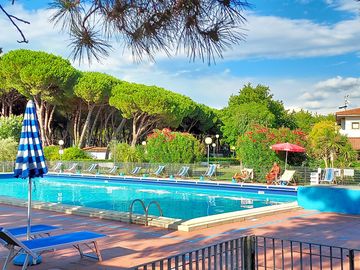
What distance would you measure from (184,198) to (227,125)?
27040 mm

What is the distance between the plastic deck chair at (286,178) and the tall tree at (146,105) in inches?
908

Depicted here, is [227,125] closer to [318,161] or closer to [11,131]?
[11,131]

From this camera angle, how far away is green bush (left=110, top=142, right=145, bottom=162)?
98.9 ft

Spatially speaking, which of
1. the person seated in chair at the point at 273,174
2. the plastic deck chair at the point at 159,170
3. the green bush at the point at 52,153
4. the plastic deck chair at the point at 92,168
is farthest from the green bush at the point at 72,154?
the person seated in chair at the point at 273,174

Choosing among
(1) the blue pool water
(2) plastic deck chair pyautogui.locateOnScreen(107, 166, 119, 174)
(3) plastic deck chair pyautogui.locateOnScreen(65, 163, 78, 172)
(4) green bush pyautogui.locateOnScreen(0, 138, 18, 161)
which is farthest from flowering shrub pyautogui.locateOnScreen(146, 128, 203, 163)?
(4) green bush pyautogui.locateOnScreen(0, 138, 18, 161)

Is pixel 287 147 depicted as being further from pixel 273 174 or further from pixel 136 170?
pixel 136 170

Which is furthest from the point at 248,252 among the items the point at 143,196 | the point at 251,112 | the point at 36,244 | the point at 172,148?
the point at 251,112

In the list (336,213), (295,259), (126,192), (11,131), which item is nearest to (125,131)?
(11,131)

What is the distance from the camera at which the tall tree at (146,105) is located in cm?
4088

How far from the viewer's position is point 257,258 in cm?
543

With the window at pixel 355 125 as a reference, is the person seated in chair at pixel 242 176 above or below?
below

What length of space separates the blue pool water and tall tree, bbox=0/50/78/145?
11.1m

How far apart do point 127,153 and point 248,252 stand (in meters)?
25.7

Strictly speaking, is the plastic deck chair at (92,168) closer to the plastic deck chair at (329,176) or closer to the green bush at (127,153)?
the green bush at (127,153)
